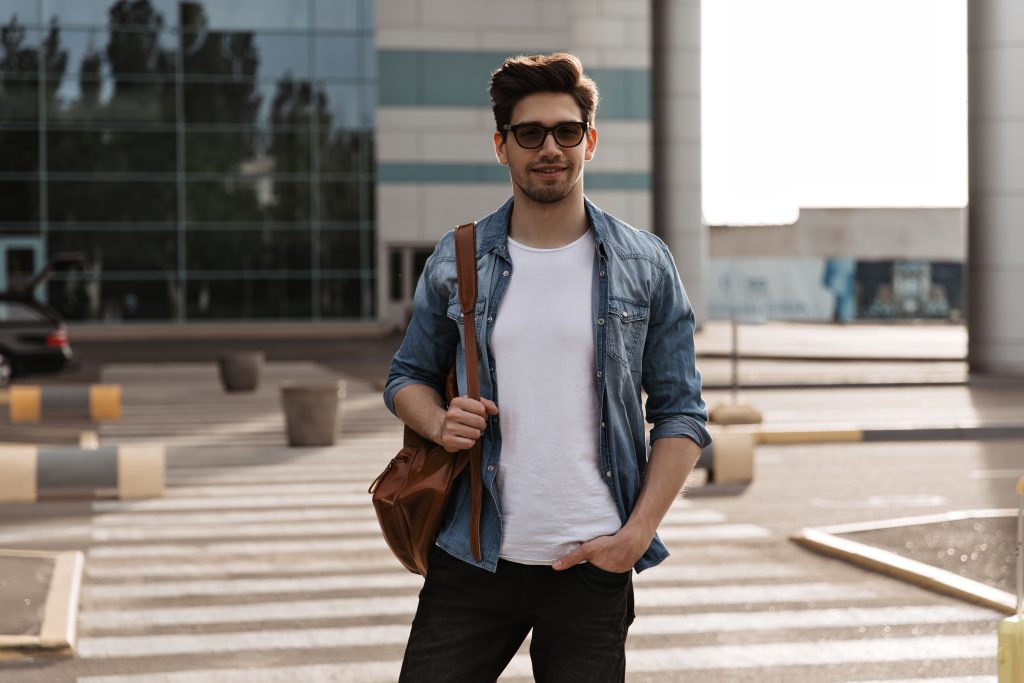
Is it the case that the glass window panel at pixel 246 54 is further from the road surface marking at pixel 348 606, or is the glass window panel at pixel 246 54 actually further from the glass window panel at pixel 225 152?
the road surface marking at pixel 348 606

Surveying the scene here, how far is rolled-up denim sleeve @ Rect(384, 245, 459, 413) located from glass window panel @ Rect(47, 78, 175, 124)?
147 ft

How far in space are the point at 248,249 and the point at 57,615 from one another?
131ft

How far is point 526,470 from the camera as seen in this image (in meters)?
3.33

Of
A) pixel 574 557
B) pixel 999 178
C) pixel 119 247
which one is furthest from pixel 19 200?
pixel 574 557

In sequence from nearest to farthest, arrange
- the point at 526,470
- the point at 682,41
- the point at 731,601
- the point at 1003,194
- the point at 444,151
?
the point at 526,470 → the point at 731,601 → the point at 1003,194 → the point at 682,41 → the point at 444,151

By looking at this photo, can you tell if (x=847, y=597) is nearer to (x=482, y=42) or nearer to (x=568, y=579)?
(x=568, y=579)

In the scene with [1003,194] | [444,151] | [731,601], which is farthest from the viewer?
[444,151]

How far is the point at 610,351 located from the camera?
132 inches

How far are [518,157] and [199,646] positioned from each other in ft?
14.0

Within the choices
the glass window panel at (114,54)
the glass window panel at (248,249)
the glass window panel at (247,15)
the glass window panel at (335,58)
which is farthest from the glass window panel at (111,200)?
the glass window panel at (335,58)

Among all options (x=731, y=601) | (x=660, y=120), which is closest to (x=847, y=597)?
(x=731, y=601)

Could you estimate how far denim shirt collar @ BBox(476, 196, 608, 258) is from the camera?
11.2 feet

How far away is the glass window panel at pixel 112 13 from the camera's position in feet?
150

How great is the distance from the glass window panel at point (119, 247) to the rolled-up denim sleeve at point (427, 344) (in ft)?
142
